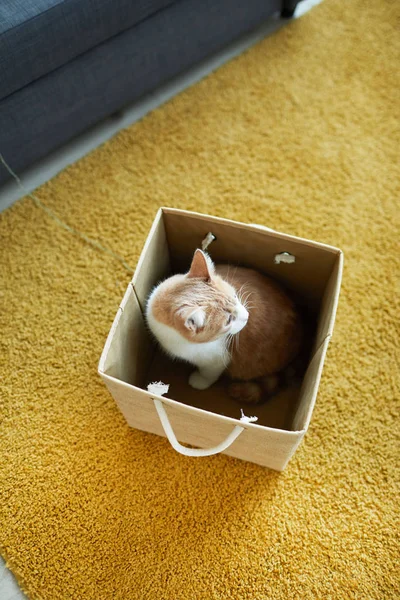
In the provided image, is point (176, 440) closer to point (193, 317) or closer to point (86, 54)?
point (193, 317)

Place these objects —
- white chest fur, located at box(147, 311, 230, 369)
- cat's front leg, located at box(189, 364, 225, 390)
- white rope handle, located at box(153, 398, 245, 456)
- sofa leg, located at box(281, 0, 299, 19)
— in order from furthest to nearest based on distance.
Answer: sofa leg, located at box(281, 0, 299, 19)
cat's front leg, located at box(189, 364, 225, 390)
white chest fur, located at box(147, 311, 230, 369)
white rope handle, located at box(153, 398, 245, 456)

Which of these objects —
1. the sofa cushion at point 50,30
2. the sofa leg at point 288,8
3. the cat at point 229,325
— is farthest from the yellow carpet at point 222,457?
the sofa cushion at point 50,30

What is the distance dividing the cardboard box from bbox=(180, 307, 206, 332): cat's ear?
0.44 feet

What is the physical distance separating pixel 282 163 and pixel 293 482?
1.01m

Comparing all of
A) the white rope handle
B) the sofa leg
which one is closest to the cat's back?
the white rope handle

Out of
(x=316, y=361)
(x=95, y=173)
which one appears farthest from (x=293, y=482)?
(x=95, y=173)

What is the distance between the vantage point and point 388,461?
113 centimetres

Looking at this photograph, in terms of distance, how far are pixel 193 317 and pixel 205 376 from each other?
309 millimetres

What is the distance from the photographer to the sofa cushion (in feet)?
3.60

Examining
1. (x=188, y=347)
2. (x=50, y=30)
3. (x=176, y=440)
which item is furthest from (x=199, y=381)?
(x=50, y=30)

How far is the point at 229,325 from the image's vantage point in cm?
95

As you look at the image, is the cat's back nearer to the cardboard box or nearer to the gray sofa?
the cardboard box

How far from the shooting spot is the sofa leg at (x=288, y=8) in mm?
1693

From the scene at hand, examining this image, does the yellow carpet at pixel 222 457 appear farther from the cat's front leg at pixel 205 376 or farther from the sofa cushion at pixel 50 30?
the sofa cushion at pixel 50 30
